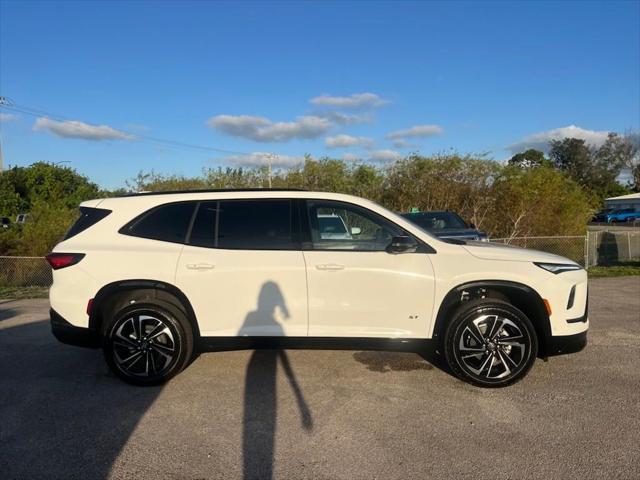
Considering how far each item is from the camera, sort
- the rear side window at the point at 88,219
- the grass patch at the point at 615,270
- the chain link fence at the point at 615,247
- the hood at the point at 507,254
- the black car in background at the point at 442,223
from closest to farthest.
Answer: the hood at the point at 507,254, the rear side window at the point at 88,219, the black car in background at the point at 442,223, the grass patch at the point at 615,270, the chain link fence at the point at 615,247

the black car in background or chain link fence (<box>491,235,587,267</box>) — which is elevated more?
the black car in background

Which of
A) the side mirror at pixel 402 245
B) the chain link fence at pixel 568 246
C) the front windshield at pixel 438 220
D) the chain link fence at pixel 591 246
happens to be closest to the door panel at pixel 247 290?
the side mirror at pixel 402 245

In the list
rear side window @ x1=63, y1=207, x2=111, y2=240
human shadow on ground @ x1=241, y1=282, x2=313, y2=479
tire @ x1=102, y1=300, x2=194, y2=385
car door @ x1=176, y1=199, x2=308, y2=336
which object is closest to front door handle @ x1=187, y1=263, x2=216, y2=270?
car door @ x1=176, y1=199, x2=308, y2=336

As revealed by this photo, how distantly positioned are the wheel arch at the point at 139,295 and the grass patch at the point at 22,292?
6458mm

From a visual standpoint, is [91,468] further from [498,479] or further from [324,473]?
[498,479]

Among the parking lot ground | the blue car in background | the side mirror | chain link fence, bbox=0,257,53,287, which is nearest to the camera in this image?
the parking lot ground

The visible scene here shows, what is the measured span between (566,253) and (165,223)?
38.6 feet

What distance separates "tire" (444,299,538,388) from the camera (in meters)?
4.41

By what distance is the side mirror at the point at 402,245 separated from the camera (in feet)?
14.4

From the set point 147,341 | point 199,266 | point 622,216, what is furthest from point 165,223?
point 622,216

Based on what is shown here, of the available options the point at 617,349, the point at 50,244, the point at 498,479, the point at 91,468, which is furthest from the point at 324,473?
the point at 50,244

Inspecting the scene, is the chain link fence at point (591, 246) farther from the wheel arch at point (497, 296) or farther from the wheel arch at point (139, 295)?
the wheel arch at point (139, 295)

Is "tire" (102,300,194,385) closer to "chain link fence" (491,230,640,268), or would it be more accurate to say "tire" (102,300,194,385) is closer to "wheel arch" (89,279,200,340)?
"wheel arch" (89,279,200,340)

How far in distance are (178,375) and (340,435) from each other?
6.70 ft
